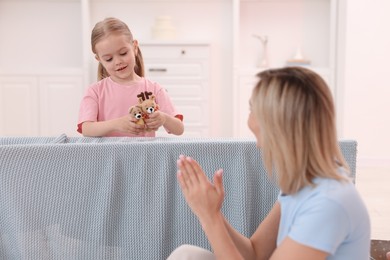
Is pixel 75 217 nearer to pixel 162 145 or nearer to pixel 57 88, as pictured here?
pixel 162 145

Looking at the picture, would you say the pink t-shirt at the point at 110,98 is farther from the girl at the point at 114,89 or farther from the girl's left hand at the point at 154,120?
the girl's left hand at the point at 154,120

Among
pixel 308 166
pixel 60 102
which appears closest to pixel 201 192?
pixel 308 166

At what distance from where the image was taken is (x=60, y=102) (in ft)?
15.8

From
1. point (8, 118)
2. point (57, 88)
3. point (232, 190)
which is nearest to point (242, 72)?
point (57, 88)

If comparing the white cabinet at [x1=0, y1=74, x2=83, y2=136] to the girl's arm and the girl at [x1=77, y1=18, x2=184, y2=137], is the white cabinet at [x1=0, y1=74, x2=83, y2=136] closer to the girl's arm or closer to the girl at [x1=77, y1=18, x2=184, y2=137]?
the girl at [x1=77, y1=18, x2=184, y2=137]

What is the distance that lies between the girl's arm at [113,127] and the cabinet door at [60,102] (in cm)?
296

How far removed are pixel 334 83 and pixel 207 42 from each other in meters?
1.17

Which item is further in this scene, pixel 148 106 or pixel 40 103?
pixel 40 103

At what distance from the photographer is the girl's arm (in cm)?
178

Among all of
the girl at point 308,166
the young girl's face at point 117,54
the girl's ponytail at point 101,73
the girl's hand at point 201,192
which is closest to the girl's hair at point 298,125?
the girl at point 308,166

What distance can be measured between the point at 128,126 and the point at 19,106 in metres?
3.33

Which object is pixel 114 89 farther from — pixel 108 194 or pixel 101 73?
pixel 108 194

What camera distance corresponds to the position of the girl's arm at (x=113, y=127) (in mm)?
1779

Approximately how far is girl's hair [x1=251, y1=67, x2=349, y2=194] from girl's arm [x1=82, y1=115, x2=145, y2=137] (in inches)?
32.7
